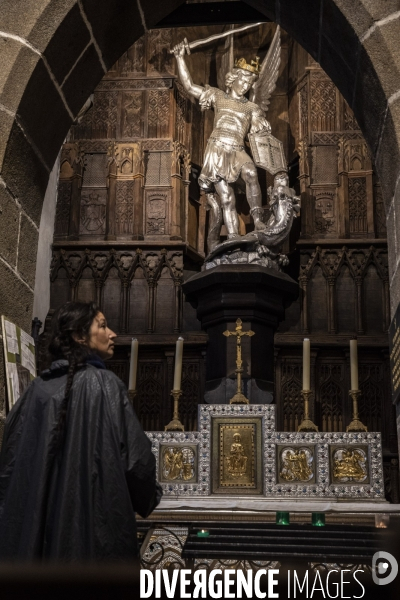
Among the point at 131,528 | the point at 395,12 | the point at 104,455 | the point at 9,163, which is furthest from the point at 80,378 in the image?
the point at 395,12

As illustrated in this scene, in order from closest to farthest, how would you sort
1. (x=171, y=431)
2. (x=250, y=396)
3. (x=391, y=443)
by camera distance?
(x=171, y=431), (x=250, y=396), (x=391, y=443)

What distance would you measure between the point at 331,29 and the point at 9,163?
1.58 metres

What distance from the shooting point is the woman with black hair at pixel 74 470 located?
2248 millimetres

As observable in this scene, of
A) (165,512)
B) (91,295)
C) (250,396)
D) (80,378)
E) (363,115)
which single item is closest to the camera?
(80,378)

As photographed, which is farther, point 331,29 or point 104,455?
point 331,29

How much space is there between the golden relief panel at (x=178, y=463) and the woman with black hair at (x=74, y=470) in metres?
2.87

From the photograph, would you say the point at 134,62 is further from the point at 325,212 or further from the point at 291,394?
the point at 291,394

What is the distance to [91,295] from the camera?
812cm

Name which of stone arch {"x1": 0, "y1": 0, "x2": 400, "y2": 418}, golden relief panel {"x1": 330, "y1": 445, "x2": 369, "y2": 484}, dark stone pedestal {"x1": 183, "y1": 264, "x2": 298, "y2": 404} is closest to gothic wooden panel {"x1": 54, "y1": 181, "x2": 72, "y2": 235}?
dark stone pedestal {"x1": 183, "y1": 264, "x2": 298, "y2": 404}

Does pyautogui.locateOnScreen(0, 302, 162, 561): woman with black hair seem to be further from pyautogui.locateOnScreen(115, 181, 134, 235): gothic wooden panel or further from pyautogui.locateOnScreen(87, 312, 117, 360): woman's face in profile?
pyautogui.locateOnScreen(115, 181, 134, 235): gothic wooden panel

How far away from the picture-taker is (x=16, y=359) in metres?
3.42

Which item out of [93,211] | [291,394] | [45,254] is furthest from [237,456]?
[93,211]

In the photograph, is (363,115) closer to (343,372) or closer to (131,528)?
(131,528)

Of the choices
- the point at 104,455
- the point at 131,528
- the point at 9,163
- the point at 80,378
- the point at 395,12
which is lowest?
the point at 131,528
